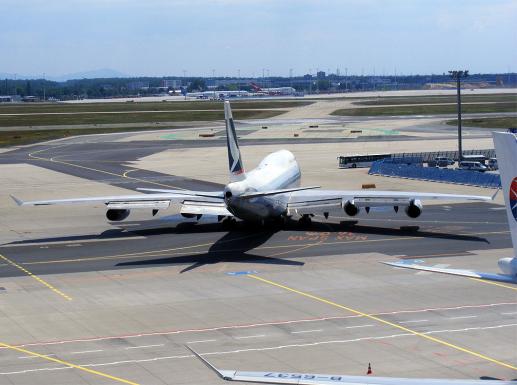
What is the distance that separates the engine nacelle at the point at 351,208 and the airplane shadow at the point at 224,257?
6349mm

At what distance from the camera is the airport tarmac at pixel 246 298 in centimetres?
3500

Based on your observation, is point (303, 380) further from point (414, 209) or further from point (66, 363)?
point (414, 209)

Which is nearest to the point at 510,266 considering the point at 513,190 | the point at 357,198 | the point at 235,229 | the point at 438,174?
the point at 513,190

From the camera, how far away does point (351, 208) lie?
65.4 m

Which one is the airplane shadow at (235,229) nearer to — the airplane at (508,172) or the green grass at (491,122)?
the airplane at (508,172)

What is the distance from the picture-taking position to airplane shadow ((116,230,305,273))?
54.6 metres

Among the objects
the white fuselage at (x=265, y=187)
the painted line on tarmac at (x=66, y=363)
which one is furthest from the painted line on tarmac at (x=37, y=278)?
the white fuselage at (x=265, y=187)

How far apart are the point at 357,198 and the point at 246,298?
67.9ft

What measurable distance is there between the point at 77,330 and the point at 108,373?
6.79m

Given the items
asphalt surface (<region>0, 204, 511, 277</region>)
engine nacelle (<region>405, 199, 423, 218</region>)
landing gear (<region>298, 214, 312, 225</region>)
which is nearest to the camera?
asphalt surface (<region>0, 204, 511, 277</region>)

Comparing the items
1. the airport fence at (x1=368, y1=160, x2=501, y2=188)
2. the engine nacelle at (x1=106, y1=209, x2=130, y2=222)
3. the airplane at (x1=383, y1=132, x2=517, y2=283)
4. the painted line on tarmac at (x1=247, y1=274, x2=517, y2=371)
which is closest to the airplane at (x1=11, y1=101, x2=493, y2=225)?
the engine nacelle at (x1=106, y1=209, x2=130, y2=222)

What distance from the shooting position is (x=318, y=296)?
150 feet

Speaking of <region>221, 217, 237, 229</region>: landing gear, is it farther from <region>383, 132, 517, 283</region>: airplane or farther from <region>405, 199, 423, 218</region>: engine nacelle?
<region>383, 132, 517, 283</region>: airplane

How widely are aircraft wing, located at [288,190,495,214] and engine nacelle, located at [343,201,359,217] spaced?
280 mm
